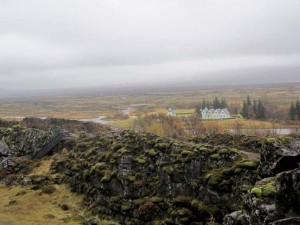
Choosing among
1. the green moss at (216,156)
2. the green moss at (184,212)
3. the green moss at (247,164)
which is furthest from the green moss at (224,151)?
the green moss at (184,212)

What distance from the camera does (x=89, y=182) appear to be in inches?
2254

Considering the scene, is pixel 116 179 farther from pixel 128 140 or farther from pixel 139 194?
pixel 128 140

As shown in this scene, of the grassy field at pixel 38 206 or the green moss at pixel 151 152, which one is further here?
the green moss at pixel 151 152

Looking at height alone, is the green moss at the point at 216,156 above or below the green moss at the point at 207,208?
above

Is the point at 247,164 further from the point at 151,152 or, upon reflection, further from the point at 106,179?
the point at 106,179

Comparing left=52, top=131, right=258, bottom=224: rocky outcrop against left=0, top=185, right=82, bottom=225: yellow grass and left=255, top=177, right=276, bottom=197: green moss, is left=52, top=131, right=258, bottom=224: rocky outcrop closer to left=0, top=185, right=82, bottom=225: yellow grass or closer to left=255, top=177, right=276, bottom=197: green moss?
left=0, top=185, right=82, bottom=225: yellow grass

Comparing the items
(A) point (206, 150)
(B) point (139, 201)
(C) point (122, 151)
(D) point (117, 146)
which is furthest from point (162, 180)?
(D) point (117, 146)

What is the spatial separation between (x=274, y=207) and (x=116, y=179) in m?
31.4

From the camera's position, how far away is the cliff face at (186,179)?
26273mm

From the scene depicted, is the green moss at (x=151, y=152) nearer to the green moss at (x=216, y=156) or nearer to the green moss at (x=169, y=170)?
the green moss at (x=169, y=170)

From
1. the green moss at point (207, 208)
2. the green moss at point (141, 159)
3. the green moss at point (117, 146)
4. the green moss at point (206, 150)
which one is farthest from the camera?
the green moss at point (117, 146)

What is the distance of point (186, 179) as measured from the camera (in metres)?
46.3

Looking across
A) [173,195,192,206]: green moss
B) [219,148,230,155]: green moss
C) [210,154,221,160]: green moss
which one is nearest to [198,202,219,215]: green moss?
[173,195,192,206]: green moss

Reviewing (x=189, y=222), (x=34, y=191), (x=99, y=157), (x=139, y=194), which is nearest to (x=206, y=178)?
(x=189, y=222)
